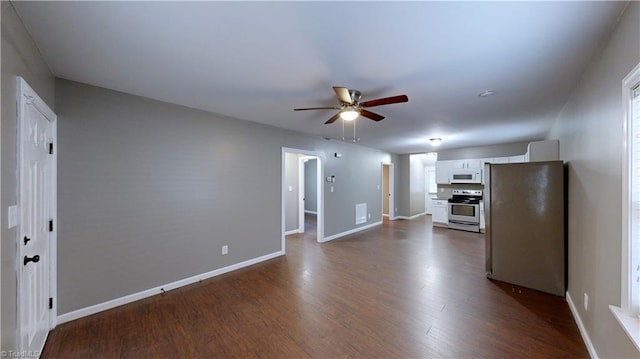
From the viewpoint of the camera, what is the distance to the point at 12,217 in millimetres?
1459

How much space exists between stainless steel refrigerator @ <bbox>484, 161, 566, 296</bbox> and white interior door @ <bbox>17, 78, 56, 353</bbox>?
16.0 ft

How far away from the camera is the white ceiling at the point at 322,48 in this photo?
145 centimetres

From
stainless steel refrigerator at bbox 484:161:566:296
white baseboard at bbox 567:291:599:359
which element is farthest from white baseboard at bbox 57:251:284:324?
white baseboard at bbox 567:291:599:359

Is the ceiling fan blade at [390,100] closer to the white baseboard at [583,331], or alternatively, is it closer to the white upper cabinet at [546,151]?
the white baseboard at [583,331]

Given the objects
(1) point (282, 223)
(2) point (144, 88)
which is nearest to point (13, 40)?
(2) point (144, 88)

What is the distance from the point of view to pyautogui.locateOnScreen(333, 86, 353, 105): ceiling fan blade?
7.22ft

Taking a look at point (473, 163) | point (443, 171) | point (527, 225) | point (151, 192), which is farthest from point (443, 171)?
point (151, 192)

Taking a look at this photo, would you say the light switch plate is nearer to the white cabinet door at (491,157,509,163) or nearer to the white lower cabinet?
the white lower cabinet

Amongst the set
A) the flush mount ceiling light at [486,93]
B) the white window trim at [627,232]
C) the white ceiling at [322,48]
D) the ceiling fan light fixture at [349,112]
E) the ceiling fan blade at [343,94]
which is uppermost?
the white ceiling at [322,48]

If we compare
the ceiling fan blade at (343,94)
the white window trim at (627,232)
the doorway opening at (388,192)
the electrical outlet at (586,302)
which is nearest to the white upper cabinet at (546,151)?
the electrical outlet at (586,302)

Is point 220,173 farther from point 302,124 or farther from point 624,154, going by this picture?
point 624,154

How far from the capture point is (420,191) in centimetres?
961

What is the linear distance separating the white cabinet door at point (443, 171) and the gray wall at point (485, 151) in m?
0.26

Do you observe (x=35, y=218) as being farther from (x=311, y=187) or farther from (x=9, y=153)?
(x=311, y=187)
